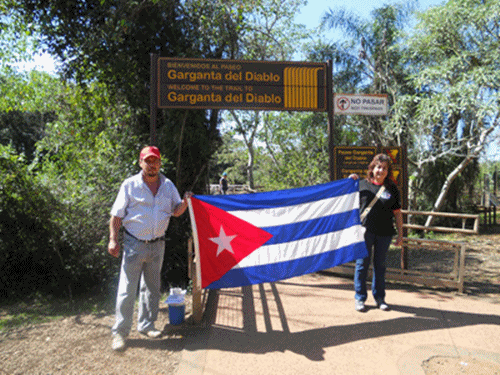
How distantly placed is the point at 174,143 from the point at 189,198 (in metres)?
3.46

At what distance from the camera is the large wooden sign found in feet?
18.5

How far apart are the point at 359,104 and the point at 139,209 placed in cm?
412

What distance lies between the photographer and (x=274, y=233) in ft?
14.6

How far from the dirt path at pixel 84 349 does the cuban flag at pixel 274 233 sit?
29.9 inches

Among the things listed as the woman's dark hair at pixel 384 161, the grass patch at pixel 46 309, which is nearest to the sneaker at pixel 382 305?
the woman's dark hair at pixel 384 161

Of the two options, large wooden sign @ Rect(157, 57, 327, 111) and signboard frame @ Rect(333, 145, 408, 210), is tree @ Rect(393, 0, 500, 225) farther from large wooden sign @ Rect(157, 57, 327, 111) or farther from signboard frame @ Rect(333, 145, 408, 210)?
large wooden sign @ Rect(157, 57, 327, 111)

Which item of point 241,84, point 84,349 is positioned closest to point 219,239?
point 84,349

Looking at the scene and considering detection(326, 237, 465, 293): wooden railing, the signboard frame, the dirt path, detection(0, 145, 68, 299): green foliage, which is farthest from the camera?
the signboard frame

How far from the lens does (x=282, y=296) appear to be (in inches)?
208

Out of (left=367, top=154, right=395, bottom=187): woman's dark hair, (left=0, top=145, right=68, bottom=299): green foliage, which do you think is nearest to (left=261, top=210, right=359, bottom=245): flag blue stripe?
(left=367, top=154, right=395, bottom=187): woman's dark hair

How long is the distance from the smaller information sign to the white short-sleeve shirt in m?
3.59

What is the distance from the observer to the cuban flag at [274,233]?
4.09m

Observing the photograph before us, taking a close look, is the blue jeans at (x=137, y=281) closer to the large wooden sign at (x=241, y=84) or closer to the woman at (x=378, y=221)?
the woman at (x=378, y=221)

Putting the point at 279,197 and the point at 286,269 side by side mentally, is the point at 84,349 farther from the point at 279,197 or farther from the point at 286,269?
the point at 279,197
